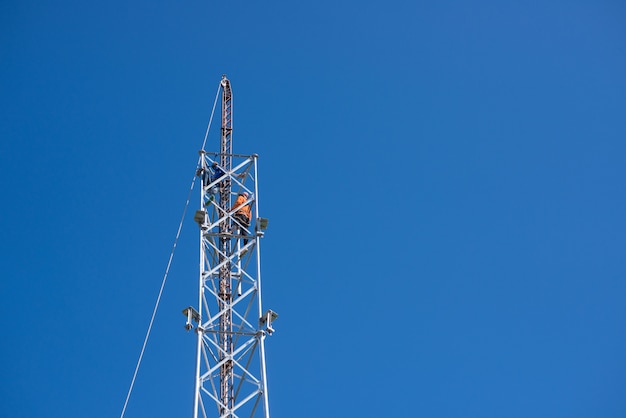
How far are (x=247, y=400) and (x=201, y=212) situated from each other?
7306 mm

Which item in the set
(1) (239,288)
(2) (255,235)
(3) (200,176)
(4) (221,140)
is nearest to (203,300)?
(1) (239,288)

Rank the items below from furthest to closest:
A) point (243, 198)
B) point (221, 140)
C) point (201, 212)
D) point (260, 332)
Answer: point (221, 140) < point (243, 198) < point (201, 212) < point (260, 332)

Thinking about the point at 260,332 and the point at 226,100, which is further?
the point at 226,100

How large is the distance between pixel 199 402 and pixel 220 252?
6.14 meters

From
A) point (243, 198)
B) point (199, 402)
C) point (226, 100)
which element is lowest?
point (199, 402)

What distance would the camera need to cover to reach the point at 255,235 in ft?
92.3

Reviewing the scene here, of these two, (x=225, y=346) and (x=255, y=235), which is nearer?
(x=225, y=346)

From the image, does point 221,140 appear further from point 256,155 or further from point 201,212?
point 201,212

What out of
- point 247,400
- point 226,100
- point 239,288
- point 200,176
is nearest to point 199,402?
point 247,400

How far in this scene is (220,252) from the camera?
2738 centimetres

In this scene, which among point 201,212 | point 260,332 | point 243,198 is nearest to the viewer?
point 260,332

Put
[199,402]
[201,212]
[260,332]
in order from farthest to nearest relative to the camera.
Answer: [201,212]
[260,332]
[199,402]

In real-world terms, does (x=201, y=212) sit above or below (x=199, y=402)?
above

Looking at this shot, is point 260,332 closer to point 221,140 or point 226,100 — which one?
point 221,140
